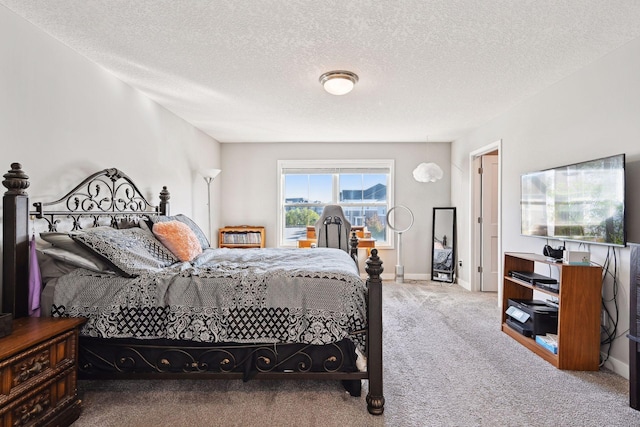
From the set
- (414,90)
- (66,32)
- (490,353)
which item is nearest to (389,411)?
(490,353)

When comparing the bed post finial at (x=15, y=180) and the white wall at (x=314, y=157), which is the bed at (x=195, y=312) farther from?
the white wall at (x=314, y=157)

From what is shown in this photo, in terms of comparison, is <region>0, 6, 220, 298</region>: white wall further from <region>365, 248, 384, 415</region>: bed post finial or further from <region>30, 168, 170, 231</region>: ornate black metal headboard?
<region>365, 248, 384, 415</region>: bed post finial

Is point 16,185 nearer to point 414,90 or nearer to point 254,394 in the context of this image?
point 254,394

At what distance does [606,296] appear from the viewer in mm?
2627

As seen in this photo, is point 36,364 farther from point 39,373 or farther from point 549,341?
point 549,341

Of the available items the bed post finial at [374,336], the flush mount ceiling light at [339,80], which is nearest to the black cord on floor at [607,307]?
the bed post finial at [374,336]

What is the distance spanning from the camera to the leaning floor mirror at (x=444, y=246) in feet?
18.4

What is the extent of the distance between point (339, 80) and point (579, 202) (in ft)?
7.14

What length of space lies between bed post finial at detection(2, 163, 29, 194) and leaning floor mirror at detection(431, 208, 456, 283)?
5.31 metres

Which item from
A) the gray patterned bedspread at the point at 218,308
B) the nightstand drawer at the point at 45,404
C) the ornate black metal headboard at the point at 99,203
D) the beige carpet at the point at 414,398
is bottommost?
the beige carpet at the point at 414,398

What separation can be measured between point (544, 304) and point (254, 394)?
2615 mm

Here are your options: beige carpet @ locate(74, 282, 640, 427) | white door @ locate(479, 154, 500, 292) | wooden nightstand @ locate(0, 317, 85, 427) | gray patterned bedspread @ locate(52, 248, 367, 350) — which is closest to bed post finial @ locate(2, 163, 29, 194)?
gray patterned bedspread @ locate(52, 248, 367, 350)

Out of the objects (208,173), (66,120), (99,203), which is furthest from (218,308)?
(208,173)

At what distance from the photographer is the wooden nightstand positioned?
1489 millimetres
